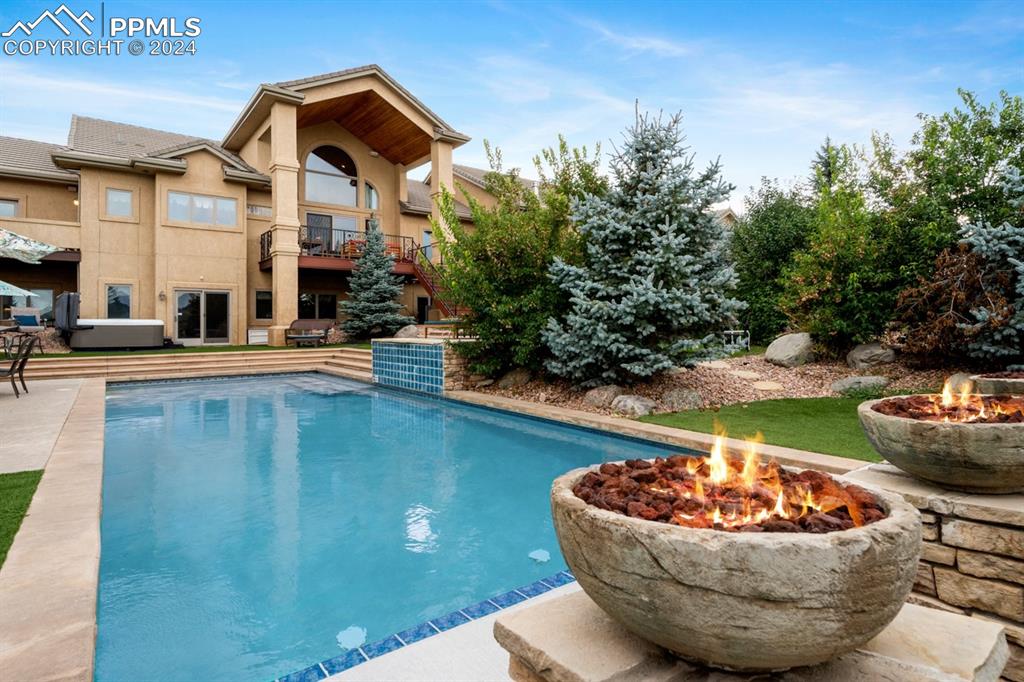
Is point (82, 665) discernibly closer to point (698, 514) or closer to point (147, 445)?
point (698, 514)

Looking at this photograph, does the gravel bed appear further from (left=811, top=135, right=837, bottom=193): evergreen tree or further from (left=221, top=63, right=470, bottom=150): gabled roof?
(left=811, top=135, right=837, bottom=193): evergreen tree

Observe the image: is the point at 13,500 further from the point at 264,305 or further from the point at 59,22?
the point at 264,305

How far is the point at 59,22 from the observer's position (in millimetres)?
12258

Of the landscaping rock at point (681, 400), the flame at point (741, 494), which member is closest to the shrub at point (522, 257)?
the landscaping rock at point (681, 400)

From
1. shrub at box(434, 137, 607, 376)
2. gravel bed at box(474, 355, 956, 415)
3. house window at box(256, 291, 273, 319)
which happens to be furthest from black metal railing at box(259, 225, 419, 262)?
gravel bed at box(474, 355, 956, 415)

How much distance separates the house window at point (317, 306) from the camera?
20156 millimetres

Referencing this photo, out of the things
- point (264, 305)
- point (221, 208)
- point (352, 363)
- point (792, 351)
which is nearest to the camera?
point (792, 351)

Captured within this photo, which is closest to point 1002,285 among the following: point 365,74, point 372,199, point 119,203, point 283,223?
point 283,223

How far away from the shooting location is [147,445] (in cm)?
646

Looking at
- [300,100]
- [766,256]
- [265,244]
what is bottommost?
[766,256]

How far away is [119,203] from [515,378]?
1512cm

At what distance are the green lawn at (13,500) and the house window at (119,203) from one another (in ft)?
53.1

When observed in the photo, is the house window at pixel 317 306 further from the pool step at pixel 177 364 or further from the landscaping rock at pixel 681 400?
the landscaping rock at pixel 681 400

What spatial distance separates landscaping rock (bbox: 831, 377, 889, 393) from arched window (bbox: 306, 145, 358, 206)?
18.3m
